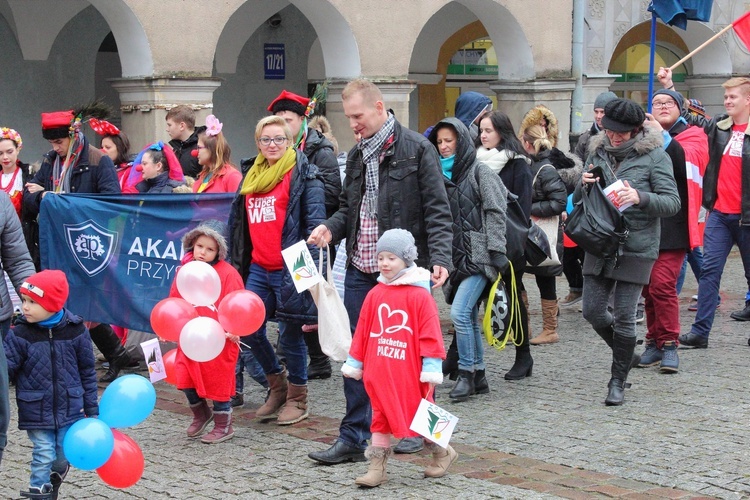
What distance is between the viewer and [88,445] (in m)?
5.04

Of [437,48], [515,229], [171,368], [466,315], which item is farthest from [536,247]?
[437,48]

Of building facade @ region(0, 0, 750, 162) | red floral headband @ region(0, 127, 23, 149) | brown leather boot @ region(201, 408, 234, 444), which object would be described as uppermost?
building facade @ region(0, 0, 750, 162)

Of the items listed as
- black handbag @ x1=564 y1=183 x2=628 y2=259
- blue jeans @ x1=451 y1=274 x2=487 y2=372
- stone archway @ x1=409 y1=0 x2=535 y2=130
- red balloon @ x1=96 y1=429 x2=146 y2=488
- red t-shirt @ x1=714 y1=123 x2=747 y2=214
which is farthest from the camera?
stone archway @ x1=409 y1=0 x2=535 y2=130

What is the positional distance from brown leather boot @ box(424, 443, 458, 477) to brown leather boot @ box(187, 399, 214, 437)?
1.55 metres

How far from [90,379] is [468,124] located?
3.54 m

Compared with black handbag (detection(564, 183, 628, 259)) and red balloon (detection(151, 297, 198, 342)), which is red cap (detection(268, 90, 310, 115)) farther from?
black handbag (detection(564, 183, 628, 259))

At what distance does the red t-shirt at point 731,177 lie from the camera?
30.9 feet

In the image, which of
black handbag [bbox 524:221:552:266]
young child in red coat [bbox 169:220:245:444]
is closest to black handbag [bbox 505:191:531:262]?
black handbag [bbox 524:221:552:266]

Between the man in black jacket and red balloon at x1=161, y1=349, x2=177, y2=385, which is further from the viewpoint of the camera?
the man in black jacket

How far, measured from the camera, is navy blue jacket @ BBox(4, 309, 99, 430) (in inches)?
208

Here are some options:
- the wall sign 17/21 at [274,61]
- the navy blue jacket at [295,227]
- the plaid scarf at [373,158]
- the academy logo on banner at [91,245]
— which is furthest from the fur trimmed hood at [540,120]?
the wall sign 17/21 at [274,61]

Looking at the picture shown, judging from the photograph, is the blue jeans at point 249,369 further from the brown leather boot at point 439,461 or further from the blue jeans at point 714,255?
the blue jeans at point 714,255

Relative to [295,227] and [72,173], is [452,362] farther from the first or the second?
[72,173]

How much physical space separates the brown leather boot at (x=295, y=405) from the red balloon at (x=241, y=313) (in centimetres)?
78
